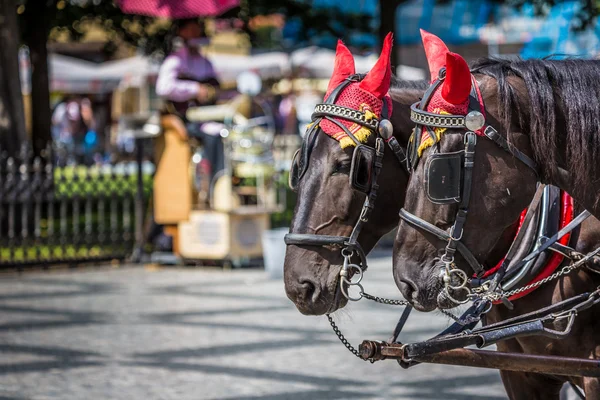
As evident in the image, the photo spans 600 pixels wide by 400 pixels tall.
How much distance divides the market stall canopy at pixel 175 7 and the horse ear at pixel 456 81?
338 inches

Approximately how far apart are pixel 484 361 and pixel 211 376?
3.11 meters

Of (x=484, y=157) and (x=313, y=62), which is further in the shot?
(x=313, y=62)

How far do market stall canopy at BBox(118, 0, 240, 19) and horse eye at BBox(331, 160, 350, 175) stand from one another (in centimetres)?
813

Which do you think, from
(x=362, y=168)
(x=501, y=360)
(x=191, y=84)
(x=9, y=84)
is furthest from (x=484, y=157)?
(x=9, y=84)

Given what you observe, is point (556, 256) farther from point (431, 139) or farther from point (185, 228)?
point (185, 228)

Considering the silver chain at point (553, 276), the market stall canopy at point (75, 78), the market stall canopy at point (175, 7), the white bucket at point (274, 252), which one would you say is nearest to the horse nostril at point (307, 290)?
the silver chain at point (553, 276)

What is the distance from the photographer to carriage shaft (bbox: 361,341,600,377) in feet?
9.68

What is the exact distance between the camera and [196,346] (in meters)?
6.70

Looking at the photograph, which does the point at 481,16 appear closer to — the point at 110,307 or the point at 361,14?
the point at 361,14

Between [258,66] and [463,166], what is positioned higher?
[258,66]

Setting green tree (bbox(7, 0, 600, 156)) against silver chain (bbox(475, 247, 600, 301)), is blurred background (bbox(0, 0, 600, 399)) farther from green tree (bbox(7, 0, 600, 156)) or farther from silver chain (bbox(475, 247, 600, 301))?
silver chain (bbox(475, 247, 600, 301))

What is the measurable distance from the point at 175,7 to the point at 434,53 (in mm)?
8647

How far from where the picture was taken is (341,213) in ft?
10.6

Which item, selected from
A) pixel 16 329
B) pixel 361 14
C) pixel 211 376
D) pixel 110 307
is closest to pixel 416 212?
pixel 211 376
